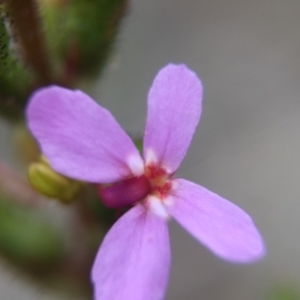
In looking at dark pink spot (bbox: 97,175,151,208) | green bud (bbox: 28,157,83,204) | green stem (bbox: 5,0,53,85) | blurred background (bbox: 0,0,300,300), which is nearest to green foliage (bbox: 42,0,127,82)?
green stem (bbox: 5,0,53,85)

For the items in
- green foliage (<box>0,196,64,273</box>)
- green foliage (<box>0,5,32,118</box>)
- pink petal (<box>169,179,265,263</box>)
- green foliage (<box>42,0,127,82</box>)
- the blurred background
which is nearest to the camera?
pink petal (<box>169,179,265,263</box>)

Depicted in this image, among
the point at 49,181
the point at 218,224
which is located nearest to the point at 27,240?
the point at 49,181

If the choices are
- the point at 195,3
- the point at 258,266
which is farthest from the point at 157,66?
the point at 258,266

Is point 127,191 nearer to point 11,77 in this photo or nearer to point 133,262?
point 133,262

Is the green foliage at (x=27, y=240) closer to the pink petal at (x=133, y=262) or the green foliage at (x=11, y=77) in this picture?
the green foliage at (x=11, y=77)

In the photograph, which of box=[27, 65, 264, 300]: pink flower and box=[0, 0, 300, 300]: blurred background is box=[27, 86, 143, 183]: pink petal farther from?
box=[0, 0, 300, 300]: blurred background

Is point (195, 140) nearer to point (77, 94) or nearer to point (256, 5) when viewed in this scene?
point (256, 5)
